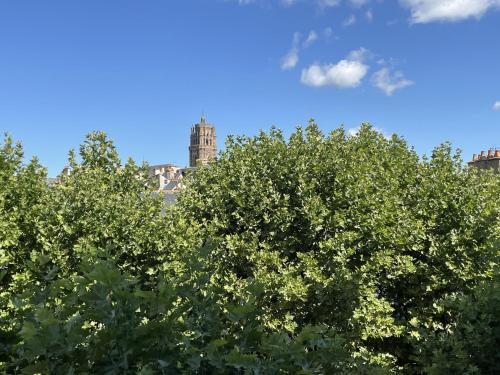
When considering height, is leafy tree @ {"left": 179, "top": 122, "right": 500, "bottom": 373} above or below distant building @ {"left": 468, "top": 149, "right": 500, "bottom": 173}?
below

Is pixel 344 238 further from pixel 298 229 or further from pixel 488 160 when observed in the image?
pixel 488 160

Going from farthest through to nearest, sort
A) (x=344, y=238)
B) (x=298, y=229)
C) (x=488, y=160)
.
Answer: (x=488, y=160)
(x=298, y=229)
(x=344, y=238)

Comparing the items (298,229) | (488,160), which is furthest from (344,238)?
(488,160)

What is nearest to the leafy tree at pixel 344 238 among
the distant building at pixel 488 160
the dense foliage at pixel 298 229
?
the dense foliage at pixel 298 229

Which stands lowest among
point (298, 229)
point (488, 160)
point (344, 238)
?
point (344, 238)

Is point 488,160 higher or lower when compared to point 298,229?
higher

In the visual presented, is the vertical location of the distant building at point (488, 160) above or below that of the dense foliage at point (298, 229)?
above

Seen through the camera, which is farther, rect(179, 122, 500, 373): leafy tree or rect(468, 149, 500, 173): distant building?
rect(468, 149, 500, 173): distant building

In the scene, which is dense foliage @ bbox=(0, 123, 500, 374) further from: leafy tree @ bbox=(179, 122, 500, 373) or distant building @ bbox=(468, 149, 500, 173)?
distant building @ bbox=(468, 149, 500, 173)

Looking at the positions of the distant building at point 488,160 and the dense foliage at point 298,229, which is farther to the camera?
the distant building at point 488,160

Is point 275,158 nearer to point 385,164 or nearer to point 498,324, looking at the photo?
point 385,164

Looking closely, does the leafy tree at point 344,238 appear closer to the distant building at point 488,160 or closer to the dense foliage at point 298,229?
the dense foliage at point 298,229

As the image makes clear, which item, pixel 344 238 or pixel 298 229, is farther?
pixel 298 229

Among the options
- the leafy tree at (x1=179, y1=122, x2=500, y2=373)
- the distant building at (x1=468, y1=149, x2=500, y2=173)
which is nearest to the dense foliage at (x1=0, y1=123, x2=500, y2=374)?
the leafy tree at (x1=179, y1=122, x2=500, y2=373)
